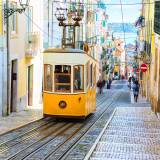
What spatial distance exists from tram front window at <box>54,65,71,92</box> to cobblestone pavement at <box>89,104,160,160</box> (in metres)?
2.32

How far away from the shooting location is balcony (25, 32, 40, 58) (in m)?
31.3

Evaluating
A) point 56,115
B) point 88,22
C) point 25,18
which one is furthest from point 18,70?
point 88,22

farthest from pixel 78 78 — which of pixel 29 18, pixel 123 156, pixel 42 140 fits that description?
pixel 29 18

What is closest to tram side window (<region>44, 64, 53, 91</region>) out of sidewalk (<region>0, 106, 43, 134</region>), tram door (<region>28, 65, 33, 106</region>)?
sidewalk (<region>0, 106, 43, 134</region>)

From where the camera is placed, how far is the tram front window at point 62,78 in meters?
22.0

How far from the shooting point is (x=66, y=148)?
591 inches

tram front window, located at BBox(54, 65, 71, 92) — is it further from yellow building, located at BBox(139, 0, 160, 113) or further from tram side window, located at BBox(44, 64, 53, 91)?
yellow building, located at BBox(139, 0, 160, 113)

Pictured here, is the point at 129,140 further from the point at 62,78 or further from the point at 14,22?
the point at 14,22

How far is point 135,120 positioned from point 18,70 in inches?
304

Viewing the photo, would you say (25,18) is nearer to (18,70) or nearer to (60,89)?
(18,70)

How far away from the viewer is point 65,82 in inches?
867

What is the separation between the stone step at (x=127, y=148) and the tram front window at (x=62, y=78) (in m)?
7.28

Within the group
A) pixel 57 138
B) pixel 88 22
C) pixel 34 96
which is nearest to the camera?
pixel 57 138

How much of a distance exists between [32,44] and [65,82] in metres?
10.3
